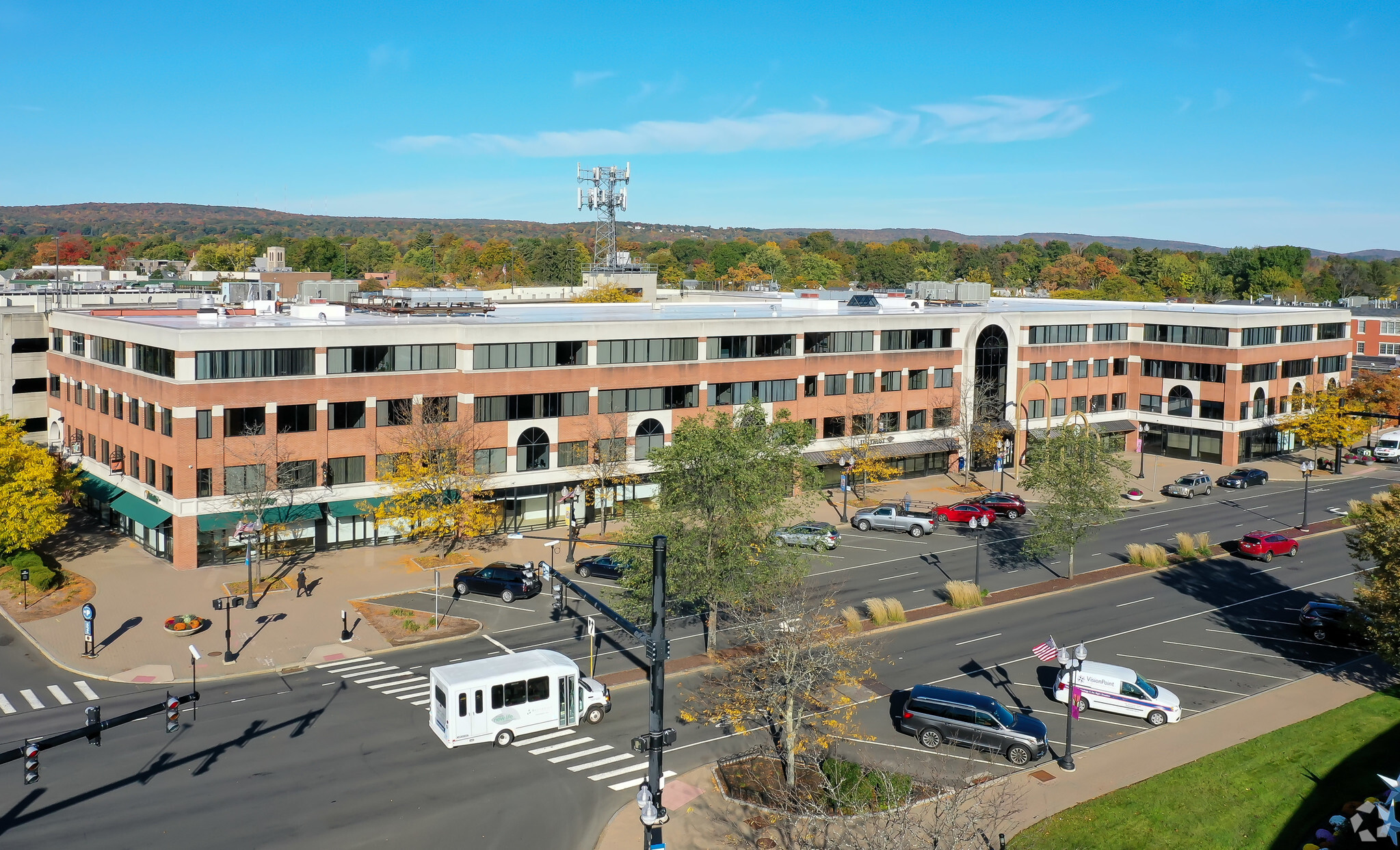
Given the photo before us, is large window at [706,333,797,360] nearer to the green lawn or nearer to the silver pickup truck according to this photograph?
the silver pickup truck

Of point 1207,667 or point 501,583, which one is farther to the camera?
point 501,583

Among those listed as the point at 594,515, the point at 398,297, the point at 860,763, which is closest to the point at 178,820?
the point at 860,763

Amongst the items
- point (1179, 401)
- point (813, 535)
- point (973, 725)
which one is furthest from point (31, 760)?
point (1179, 401)

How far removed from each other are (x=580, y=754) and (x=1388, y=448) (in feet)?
277

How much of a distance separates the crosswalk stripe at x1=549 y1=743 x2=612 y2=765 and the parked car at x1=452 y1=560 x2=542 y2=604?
16763 millimetres

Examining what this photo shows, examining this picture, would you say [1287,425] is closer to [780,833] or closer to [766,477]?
[766,477]

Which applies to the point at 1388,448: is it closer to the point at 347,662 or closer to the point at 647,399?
the point at 647,399

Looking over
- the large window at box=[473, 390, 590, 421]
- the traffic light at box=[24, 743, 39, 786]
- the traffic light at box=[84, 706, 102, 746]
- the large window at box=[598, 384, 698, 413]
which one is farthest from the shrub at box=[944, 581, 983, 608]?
the traffic light at box=[24, 743, 39, 786]

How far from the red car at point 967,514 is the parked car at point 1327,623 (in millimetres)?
21566

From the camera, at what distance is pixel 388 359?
6038 centimetres

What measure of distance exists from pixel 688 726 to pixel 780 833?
8416 mm

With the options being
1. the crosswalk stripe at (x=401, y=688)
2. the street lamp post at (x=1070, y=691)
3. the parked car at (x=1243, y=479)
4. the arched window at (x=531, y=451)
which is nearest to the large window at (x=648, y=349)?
the arched window at (x=531, y=451)

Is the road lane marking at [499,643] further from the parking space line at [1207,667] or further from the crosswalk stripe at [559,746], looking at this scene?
the parking space line at [1207,667]

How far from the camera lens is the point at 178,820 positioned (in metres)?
29.1
